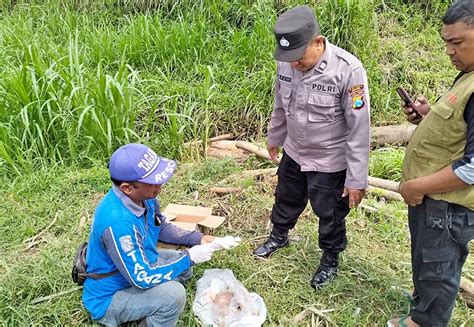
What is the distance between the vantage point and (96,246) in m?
2.26

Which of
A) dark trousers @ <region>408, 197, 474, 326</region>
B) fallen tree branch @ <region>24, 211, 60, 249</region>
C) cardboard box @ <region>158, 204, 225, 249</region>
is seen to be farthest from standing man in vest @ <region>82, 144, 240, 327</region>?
fallen tree branch @ <region>24, 211, 60, 249</region>

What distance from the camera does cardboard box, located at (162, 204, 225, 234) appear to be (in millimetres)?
3106

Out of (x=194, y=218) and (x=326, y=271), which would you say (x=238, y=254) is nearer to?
(x=194, y=218)

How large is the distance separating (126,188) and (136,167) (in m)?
0.12

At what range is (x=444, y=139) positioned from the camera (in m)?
1.94

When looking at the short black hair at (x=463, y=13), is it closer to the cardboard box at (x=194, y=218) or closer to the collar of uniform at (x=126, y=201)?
the collar of uniform at (x=126, y=201)

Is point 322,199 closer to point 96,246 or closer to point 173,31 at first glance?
point 96,246

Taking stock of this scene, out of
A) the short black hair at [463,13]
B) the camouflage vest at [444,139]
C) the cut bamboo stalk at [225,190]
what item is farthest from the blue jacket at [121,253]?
the short black hair at [463,13]

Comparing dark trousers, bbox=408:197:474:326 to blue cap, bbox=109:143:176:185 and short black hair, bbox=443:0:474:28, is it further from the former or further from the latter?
blue cap, bbox=109:143:176:185

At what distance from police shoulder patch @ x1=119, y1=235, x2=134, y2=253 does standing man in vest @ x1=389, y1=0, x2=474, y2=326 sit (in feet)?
3.99

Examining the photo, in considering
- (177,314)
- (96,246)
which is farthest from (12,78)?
(177,314)

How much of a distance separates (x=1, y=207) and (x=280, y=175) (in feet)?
6.87

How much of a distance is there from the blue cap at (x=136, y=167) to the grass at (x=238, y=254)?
2.80ft

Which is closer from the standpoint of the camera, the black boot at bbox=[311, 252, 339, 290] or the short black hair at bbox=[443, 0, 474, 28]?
the short black hair at bbox=[443, 0, 474, 28]
